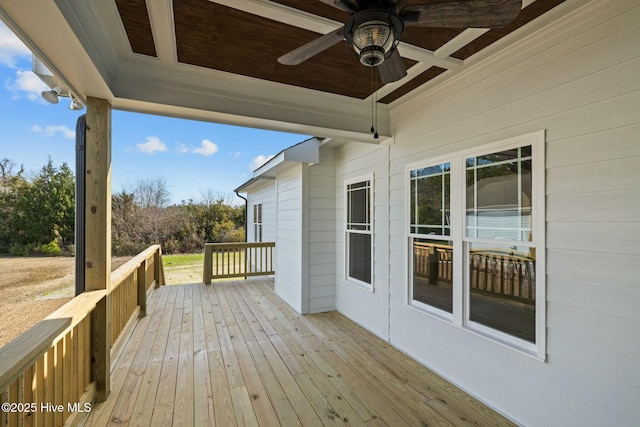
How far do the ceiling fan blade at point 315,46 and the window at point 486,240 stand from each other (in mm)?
1617

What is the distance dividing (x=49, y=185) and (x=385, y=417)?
3.63 meters

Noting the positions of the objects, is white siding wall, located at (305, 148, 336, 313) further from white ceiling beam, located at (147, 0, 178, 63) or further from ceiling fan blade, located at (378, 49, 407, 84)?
ceiling fan blade, located at (378, 49, 407, 84)

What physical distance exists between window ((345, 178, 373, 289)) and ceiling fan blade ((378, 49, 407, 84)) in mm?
2208

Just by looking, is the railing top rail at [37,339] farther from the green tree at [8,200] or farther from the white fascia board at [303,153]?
the white fascia board at [303,153]

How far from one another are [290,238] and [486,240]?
3.47m

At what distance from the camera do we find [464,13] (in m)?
1.23

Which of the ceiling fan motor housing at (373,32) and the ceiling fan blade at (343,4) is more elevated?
the ceiling fan blade at (343,4)

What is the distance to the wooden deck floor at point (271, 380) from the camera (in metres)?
2.21

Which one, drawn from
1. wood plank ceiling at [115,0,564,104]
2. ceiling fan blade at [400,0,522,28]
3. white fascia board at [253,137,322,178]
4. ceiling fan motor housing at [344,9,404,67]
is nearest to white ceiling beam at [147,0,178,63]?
wood plank ceiling at [115,0,564,104]

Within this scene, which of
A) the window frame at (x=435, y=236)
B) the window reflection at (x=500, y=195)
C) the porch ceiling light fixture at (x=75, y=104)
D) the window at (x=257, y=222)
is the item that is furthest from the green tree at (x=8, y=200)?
the window at (x=257, y=222)

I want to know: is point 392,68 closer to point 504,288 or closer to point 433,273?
point 504,288

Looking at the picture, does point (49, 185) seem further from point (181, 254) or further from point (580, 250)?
point (181, 254)

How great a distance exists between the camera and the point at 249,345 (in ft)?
11.3

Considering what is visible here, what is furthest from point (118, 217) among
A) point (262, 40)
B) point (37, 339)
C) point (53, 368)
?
point (262, 40)
